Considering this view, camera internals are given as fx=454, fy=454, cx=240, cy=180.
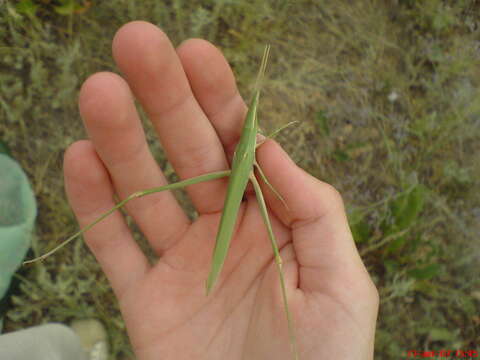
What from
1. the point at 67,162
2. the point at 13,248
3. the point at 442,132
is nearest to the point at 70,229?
the point at 13,248

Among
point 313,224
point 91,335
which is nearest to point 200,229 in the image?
point 313,224

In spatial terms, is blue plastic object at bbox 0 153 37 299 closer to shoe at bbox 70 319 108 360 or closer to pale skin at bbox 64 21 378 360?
shoe at bbox 70 319 108 360

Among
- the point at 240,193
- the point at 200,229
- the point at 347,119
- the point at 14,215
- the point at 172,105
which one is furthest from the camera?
the point at 347,119

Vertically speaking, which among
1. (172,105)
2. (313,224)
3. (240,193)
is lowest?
(313,224)

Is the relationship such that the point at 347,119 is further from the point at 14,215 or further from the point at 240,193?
A: the point at 14,215

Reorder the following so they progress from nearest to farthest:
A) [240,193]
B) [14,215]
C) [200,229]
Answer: [240,193]
[200,229]
[14,215]

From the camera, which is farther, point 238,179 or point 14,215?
point 14,215

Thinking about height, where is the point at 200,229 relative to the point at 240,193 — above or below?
below
